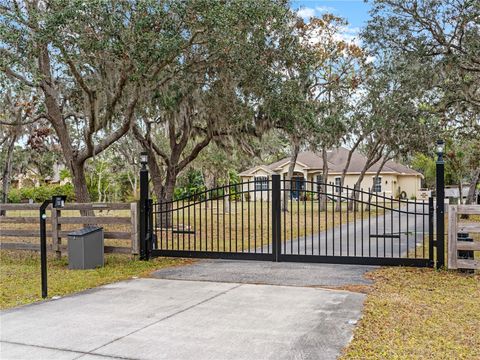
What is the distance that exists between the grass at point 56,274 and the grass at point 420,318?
3.96 m

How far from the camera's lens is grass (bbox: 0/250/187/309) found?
6.46m

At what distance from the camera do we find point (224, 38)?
930cm

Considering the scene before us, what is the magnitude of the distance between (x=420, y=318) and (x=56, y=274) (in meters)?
5.70

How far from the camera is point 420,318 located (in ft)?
16.4

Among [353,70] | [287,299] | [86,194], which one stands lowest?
[287,299]

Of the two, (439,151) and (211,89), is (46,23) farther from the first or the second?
(439,151)

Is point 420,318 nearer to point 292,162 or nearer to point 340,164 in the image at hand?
point 292,162

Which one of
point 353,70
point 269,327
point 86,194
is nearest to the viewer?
point 269,327

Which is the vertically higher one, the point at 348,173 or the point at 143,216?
the point at 348,173

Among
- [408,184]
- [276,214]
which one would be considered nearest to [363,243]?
Result: [276,214]

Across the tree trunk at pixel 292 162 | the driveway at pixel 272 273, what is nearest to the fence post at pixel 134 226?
the driveway at pixel 272 273

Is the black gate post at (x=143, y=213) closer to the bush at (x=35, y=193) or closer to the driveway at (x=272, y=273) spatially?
the driveway at (x=272, y=273)

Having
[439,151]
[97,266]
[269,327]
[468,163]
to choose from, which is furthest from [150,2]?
[468,163]

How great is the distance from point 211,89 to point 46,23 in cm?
510
